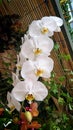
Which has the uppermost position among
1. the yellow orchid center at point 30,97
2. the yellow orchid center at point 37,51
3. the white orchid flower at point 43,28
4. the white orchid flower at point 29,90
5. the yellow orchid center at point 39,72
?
the white orchid flower at point 43,28

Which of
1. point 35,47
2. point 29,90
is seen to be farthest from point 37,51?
point 29,90

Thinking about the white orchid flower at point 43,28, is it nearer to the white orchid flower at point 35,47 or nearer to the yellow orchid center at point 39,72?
the white orchid flower at point 35,47

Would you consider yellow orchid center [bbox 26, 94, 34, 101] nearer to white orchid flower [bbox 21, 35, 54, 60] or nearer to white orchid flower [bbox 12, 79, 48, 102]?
white orchid flower [bbox 12, 79, 48, 102]

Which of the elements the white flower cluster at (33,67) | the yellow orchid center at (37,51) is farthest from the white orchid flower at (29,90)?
the yellow orchid center at (37,51)

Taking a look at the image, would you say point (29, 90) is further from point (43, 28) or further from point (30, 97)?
point (43, 28)

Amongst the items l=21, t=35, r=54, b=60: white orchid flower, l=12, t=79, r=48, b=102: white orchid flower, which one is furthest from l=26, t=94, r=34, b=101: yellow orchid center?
l=21, t=35, r=54, b=60: white orchid flower

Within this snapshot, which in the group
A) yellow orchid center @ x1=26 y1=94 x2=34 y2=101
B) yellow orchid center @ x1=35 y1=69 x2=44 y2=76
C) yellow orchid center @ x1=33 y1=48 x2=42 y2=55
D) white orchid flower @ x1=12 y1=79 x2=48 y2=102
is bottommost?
yellow orchid center @ x1=26 y1=94 x2=34 y2=101

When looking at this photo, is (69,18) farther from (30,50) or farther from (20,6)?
(30,50)
